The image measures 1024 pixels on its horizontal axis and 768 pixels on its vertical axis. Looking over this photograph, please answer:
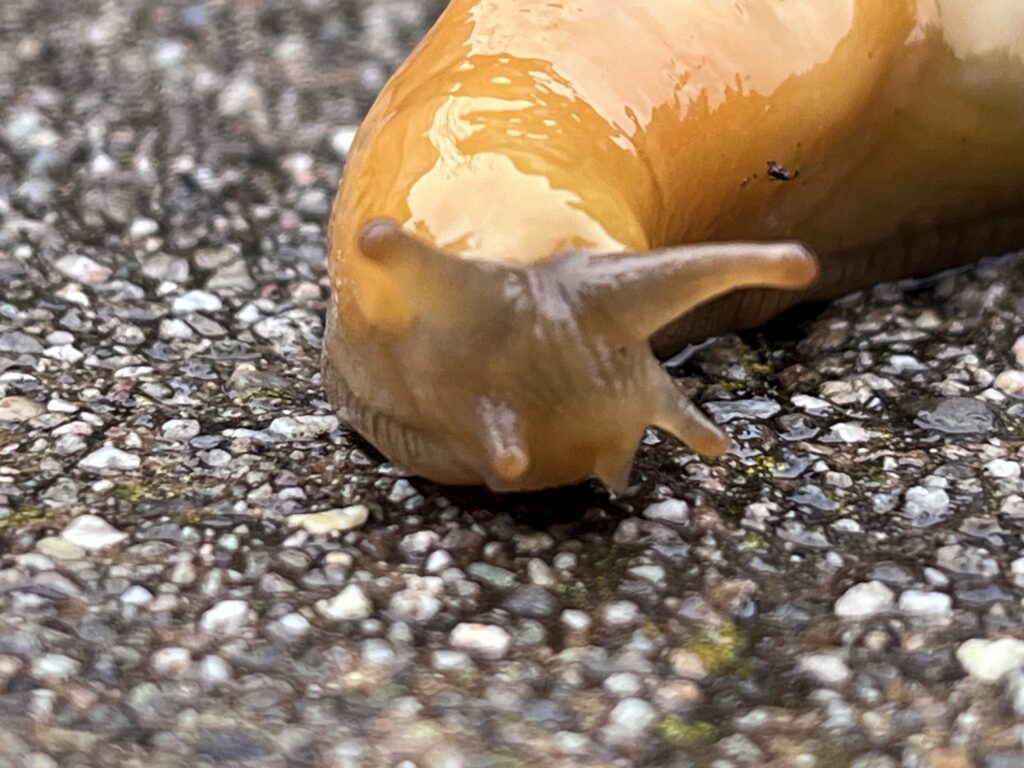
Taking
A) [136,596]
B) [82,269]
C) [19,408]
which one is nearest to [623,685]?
[136,596]

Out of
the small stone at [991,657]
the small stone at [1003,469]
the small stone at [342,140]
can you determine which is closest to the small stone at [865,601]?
the small stone at [991,657]

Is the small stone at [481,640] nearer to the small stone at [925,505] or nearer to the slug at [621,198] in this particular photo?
the slug at [621,198]

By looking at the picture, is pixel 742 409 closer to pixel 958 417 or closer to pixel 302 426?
pixel 958 417

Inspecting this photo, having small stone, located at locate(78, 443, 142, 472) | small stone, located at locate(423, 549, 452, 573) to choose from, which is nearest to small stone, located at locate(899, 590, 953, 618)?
small stone, located at locate(423, 549, 452, 573)

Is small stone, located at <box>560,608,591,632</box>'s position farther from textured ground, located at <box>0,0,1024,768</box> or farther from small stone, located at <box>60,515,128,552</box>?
small stone, located at <box>60,515,128,552</box>

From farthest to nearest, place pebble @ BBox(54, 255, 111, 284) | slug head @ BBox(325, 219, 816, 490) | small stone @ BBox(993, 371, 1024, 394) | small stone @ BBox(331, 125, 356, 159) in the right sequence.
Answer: small stone @ BBox(331, 125, 356, 159) → pebble @ BBox(54, 255, 111, 284) → small stone @ BBox(993, 371, 1024, 394) → slug head @ BBox(325, 219, 816, 490)

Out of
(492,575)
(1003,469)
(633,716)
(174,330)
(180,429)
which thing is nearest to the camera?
(633,716)
